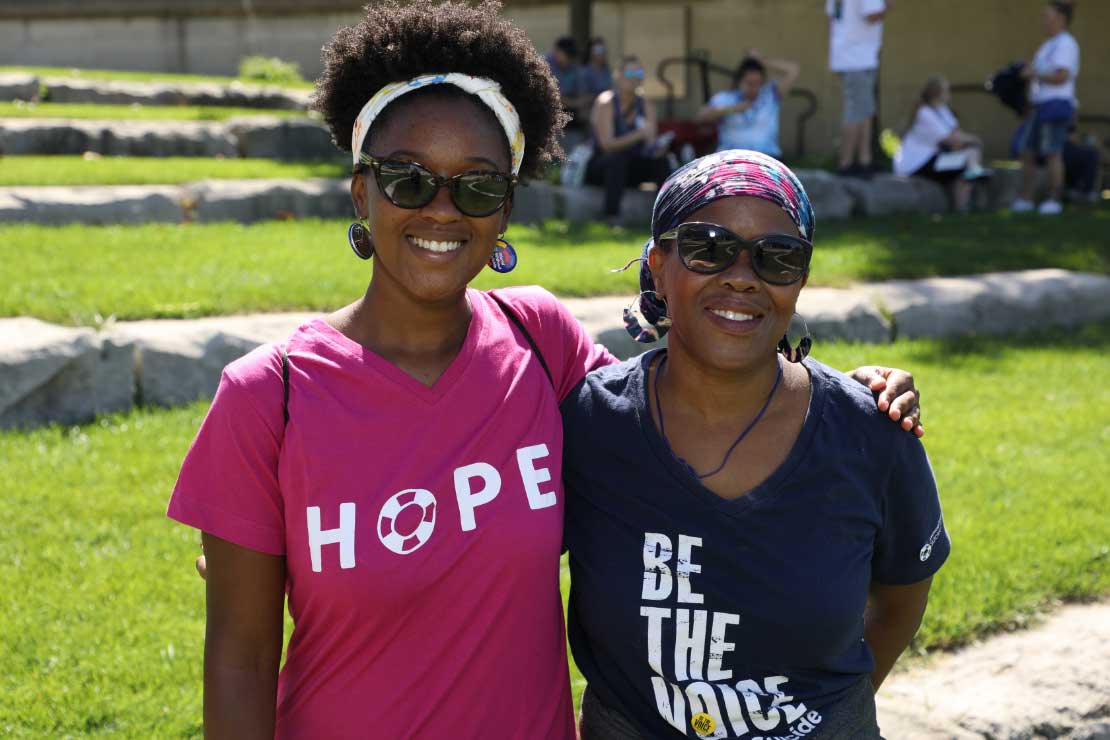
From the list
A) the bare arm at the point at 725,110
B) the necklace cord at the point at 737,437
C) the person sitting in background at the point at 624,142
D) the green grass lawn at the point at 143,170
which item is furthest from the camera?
the bare arm at the point at 725,110

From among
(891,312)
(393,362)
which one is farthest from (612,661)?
(891,312)

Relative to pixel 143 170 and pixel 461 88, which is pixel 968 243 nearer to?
pixel 143 170

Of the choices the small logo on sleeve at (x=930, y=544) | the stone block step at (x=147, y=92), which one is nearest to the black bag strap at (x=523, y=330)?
the small logo on sleeve at (x=930, y=544)

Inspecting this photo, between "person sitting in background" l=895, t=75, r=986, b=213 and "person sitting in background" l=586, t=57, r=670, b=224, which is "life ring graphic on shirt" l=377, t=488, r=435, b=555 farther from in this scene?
"person sitting in background" l=895, t=75, r=986, b=213

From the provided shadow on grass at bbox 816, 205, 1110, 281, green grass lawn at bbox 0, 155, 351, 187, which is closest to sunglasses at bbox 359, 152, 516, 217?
shadow on grass at bbox 816, 205, 1110, 281

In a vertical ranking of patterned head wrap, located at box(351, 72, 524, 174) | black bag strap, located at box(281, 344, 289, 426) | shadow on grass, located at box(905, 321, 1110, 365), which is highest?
patterned head wrap, located at box(351, 72, 524, 174)

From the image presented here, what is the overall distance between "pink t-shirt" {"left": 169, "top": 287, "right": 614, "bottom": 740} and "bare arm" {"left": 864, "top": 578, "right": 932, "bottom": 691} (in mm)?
802

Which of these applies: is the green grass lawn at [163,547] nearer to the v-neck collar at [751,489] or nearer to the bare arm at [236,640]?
the bare arm at [236,640]

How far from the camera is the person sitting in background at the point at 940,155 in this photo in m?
12.0

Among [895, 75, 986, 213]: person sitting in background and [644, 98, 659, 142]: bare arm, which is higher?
[644, 98, 659, 142]: bare arm

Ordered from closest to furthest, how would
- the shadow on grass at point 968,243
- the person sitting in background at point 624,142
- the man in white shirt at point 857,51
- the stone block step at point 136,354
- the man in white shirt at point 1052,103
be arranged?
the stone block step at point 136,354 → the shadow on grass at point 968,243 → the person sitting in background at point 624,142 → the man in white shirt at point 857,51 → the man in white shirt at point 1052,103

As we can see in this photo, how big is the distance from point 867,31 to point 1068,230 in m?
2.69

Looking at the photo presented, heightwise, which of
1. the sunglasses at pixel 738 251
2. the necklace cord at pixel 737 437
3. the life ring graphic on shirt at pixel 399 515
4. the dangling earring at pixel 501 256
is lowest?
the life ring graphic on shirt at pixel 399 515

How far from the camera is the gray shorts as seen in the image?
11.3 metres
